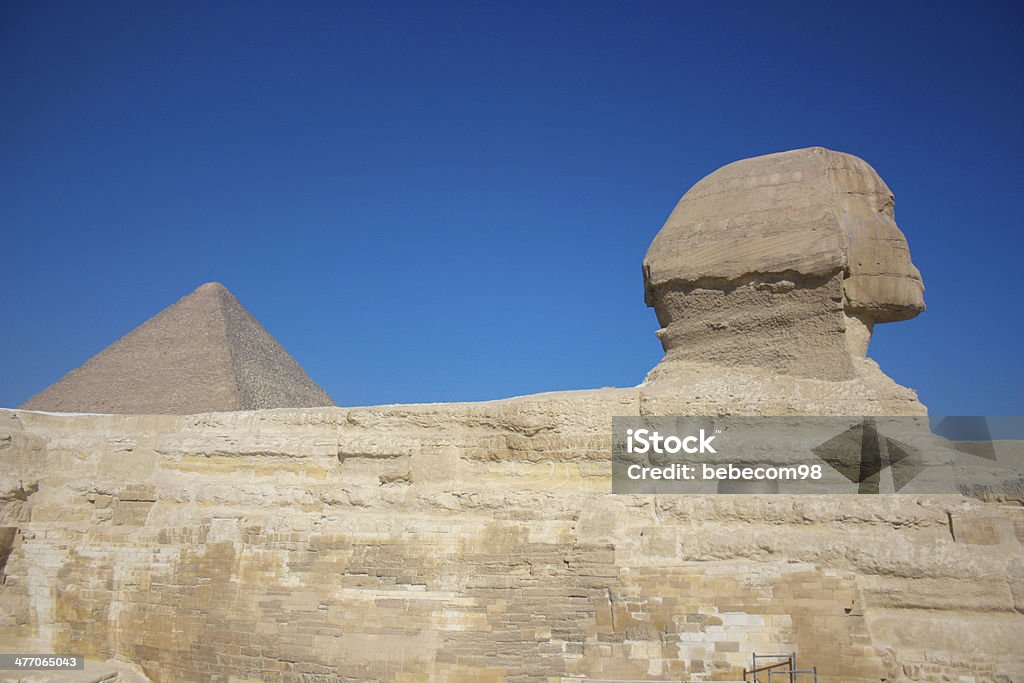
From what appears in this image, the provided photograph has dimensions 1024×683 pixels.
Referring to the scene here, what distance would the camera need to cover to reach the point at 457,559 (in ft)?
20.3

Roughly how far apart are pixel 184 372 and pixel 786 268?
49.4 ft

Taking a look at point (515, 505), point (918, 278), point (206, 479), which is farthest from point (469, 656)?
point (918, 278)

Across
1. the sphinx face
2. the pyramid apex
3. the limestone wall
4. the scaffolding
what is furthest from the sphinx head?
the pyramid apex

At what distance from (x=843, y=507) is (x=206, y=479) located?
5.62 meters

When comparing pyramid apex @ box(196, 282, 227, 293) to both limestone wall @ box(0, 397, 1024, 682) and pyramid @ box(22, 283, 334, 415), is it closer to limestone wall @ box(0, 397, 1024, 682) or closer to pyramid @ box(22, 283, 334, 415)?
pyramid @ box(22, 283, 334, 415)

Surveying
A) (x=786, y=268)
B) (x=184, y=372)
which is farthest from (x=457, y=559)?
(x=184, y=372)

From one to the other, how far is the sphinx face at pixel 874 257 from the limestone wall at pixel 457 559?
5.96 feet

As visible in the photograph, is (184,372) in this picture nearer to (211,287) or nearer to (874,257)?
(211,287)

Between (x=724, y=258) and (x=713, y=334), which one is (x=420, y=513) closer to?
(x=713, y=334)

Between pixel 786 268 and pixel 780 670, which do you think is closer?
pixel 780 670

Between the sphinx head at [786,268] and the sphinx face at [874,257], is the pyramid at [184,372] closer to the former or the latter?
the sphinx head at [786,268]

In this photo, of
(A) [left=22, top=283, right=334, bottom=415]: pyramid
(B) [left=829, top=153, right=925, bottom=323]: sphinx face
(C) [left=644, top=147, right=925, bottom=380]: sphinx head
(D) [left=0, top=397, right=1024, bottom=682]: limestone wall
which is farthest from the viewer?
(A) [left=22, top=283, right=334, bottom=415]: pyramid

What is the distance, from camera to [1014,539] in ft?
18.2

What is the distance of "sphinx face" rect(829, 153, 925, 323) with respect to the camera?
266 inches
